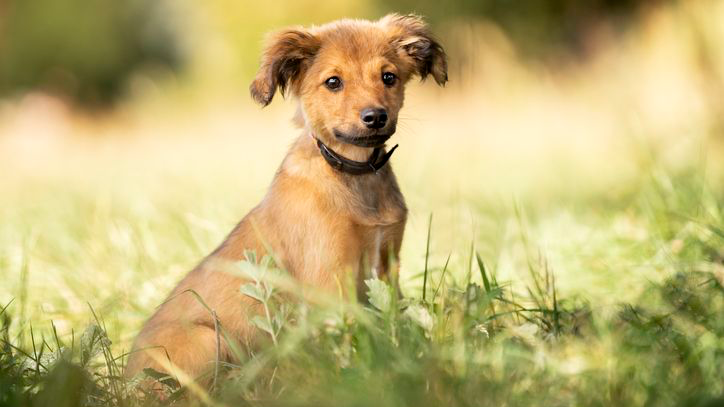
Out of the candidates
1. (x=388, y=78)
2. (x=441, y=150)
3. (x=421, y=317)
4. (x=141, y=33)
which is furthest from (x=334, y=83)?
(x=141, y=33)

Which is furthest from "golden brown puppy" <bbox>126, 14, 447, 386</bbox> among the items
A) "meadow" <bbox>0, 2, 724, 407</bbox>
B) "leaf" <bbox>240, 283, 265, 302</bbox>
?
"leaf" <bbox>240, 283, 265, 302</bbox>

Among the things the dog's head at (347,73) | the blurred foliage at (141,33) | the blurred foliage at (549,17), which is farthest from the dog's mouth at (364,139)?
the blurred foliage at (141,33)

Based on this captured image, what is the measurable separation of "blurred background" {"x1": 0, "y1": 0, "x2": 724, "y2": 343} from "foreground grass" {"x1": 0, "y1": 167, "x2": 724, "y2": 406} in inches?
16.4

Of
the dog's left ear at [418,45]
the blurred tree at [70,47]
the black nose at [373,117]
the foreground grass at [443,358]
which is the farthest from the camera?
the blurred tree at [70,47]

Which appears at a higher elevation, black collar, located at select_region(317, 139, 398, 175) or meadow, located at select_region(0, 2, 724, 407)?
black collar, located at select_region(317, 139, 398, 175)

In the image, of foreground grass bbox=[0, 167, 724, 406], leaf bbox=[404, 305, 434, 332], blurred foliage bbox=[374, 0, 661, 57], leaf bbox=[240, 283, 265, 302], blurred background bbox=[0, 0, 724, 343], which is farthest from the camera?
blurred foliage bbox=[374, 0, 661, 57]

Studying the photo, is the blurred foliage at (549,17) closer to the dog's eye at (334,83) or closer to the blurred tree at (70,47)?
the dog's eye at (334,83)

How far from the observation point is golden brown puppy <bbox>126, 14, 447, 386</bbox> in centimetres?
313

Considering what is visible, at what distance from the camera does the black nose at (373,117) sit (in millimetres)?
3104

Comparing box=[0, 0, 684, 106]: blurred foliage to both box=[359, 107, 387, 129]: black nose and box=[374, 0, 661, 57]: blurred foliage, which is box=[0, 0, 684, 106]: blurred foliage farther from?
box=[359, 107, 387, 129]: black nose

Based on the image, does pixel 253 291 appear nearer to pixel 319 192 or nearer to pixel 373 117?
pixel 319 192

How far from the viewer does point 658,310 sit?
304 centimetres

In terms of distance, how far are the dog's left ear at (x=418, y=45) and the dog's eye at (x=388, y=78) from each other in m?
0.16

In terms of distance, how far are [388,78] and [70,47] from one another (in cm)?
2103
